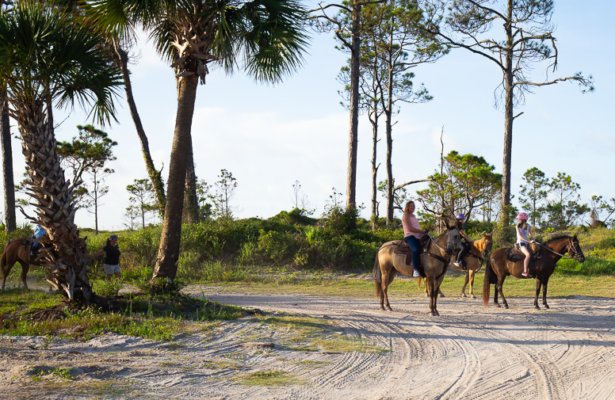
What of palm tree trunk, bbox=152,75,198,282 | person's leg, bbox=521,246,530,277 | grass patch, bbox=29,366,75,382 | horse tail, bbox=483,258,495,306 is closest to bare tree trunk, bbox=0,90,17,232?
palm tree trunk, bbox=152,75,198,282

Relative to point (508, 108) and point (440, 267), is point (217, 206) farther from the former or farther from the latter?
point (440, 267)

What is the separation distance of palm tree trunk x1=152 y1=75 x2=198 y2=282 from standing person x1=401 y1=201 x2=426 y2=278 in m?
4.80

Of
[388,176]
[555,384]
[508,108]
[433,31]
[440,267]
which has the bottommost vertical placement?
[555,384]

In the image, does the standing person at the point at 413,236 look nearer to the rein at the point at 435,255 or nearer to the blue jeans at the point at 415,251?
the blue jeans at the point at 415,251

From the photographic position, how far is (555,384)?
885cm

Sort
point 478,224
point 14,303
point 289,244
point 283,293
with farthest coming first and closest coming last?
point 478,224 → point 289,244 → point 283,293 → point 14,303

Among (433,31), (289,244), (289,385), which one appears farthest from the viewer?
(433,31)

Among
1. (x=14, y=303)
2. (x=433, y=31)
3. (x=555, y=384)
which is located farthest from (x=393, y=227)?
(x=555, y=384)

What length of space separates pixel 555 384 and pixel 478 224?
Answer: 1090 inches

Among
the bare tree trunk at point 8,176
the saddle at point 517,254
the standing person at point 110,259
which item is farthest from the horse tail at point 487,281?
the bare tree trunk at point 8,176

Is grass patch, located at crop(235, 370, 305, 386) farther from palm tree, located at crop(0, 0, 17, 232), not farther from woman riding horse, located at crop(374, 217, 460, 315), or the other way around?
palm tree, located at crop(0, 0, 17, 232)

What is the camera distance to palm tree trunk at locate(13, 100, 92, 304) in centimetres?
1231

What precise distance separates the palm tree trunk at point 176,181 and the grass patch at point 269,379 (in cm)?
581

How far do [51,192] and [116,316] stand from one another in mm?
2491
